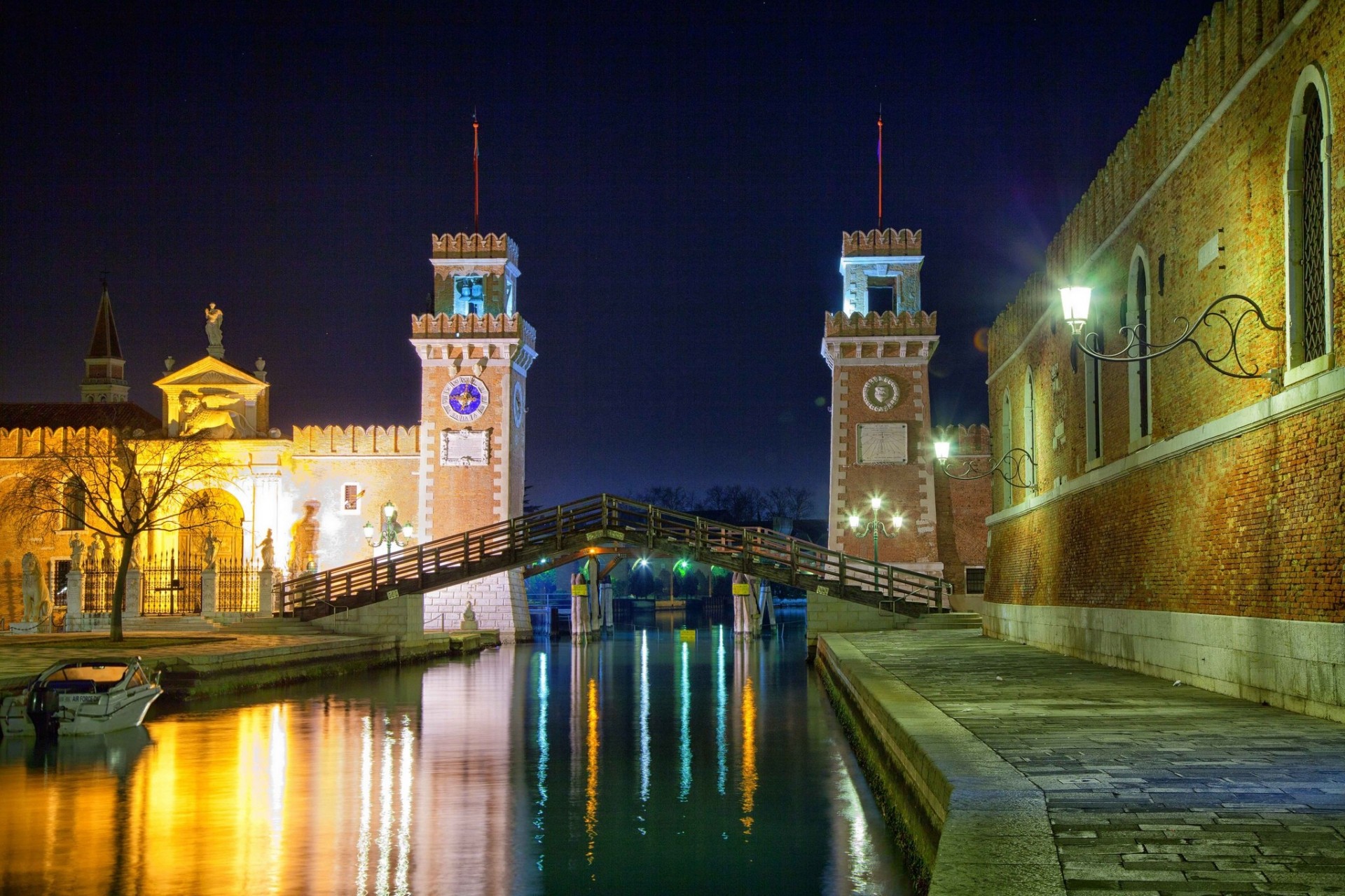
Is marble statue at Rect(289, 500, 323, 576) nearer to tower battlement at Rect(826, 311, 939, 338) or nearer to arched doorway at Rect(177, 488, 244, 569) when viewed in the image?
arched doorway at Rect(177, 488, 244, 569)

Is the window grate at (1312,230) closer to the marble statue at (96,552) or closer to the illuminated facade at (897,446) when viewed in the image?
the illuminated facade at (897,446)

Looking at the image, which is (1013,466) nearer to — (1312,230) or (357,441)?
(1312,230)

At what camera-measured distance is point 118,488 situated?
3406cm

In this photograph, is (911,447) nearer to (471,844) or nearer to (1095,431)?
(1095,431)

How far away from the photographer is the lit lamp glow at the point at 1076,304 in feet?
43.4

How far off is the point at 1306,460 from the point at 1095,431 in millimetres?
9429

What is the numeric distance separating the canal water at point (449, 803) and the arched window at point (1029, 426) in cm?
748

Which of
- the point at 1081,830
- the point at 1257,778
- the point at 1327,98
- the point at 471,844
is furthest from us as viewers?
the point at 1327,98

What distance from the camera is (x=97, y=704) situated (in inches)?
668

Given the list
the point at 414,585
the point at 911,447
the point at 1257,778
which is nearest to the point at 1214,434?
the point at 1257,778

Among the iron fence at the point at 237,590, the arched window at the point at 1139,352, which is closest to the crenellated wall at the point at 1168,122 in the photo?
the arched window at the point at 1139,352

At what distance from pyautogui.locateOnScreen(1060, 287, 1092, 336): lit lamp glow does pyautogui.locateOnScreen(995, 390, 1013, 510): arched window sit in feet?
53.7

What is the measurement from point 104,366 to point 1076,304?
248ft

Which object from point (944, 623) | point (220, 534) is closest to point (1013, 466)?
point (944, 623)
